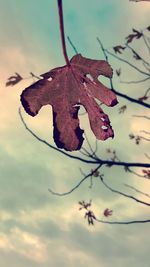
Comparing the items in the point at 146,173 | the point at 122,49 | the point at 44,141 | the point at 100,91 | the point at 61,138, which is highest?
the point at 122,49

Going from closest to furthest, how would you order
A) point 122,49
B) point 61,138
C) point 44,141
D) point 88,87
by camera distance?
point 61,138, point 88,87, point 44,141, point 122,49

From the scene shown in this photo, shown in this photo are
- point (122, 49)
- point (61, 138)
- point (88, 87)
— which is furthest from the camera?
point (122, 49)

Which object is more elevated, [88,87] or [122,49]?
[122,49]

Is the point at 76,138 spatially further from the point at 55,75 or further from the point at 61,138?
the point at 55,75

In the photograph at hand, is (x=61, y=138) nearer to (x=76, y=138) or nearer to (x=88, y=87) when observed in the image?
(x=76, y=138)

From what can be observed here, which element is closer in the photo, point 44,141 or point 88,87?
point 88,87

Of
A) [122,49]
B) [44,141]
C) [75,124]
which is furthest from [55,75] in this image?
[122,49]

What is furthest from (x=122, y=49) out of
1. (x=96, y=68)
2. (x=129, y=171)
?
(x=96, y=68)
